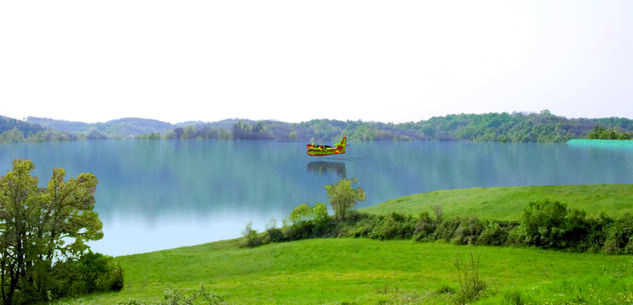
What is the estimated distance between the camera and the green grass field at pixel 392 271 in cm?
724

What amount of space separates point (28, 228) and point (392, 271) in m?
13.6

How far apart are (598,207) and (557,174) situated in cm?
5204

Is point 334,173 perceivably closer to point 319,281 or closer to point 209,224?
point 209,224

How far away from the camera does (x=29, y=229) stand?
46.6 ft

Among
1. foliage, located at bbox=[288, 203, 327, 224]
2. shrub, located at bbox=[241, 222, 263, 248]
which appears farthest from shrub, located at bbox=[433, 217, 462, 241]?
shrub, located at bbox=[241, 222, 263, 248]

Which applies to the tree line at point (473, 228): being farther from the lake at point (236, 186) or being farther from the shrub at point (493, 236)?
the lake at point (236, 186)

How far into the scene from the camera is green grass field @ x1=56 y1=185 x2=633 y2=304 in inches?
285

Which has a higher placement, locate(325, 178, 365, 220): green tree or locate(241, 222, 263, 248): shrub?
locate(325, 178, 365, 220): green tree

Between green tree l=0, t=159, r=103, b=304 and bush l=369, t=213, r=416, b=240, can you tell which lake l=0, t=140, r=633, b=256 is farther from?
green tree l=0, t=159, r=103, b=304

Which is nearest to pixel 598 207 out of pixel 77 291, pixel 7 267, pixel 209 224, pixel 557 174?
A: pixel 77 291

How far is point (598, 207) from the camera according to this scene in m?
21.3

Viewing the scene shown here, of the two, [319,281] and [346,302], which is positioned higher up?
[346,302]

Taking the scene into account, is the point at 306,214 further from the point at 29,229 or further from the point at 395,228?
the point at 29,229

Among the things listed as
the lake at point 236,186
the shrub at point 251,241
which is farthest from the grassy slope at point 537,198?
the lake at point 236,186
